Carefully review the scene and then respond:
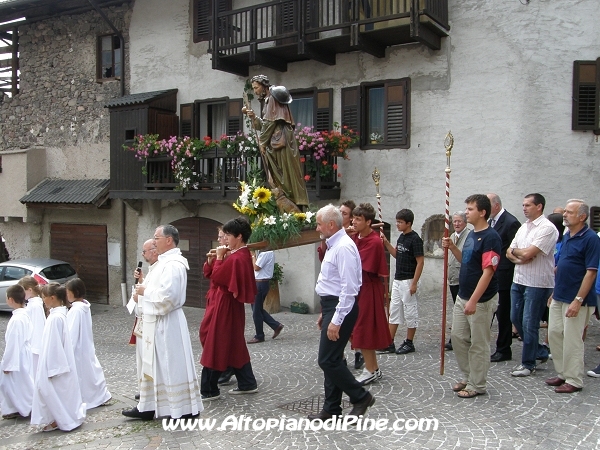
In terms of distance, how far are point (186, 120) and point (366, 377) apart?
1178 centimetres

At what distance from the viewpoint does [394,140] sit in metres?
13.5

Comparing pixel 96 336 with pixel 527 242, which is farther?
pixel 96 336

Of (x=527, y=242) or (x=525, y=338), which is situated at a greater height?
(x=527, y=242)

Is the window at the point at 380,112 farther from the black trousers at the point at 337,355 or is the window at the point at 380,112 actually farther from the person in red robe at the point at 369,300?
the black trousers at the point at 337,355

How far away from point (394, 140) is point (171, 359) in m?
8.84

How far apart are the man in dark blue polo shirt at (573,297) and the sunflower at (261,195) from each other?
11.5 feet

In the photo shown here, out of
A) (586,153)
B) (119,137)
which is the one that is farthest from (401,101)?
(119,137)

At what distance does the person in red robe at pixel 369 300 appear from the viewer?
669 centimetres

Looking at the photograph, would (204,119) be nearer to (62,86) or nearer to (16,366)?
(62,86)

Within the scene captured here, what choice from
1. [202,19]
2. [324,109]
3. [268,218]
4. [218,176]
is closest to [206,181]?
[218,176]

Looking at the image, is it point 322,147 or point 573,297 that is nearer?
point 573,297

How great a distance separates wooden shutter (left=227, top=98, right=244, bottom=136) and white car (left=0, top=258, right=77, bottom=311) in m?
6.40

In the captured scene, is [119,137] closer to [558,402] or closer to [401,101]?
[401,101]

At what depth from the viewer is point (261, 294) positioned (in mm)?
10141
